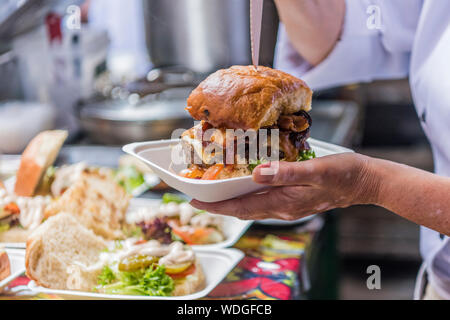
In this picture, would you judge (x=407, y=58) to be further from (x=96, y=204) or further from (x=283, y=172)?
(x=96, y=204)

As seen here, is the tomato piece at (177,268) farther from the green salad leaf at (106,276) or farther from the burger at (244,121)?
the burger at (244,121)

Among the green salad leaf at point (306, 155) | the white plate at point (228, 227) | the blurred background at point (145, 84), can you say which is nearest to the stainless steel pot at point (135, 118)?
the blurred background at point (145, 84)

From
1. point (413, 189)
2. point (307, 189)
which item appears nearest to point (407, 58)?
point (413, 189)

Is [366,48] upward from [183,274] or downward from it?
upward

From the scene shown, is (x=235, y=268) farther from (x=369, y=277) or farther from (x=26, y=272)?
(x=26, y=272)

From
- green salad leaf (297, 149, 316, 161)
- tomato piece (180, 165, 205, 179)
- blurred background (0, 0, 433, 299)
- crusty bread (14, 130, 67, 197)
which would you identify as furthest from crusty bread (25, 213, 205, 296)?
green salad leaf (297, 149, 316, 161)

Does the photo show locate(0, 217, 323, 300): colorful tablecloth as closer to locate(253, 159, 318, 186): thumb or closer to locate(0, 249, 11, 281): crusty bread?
locate(0, 249, 11, 281): crusty bread
